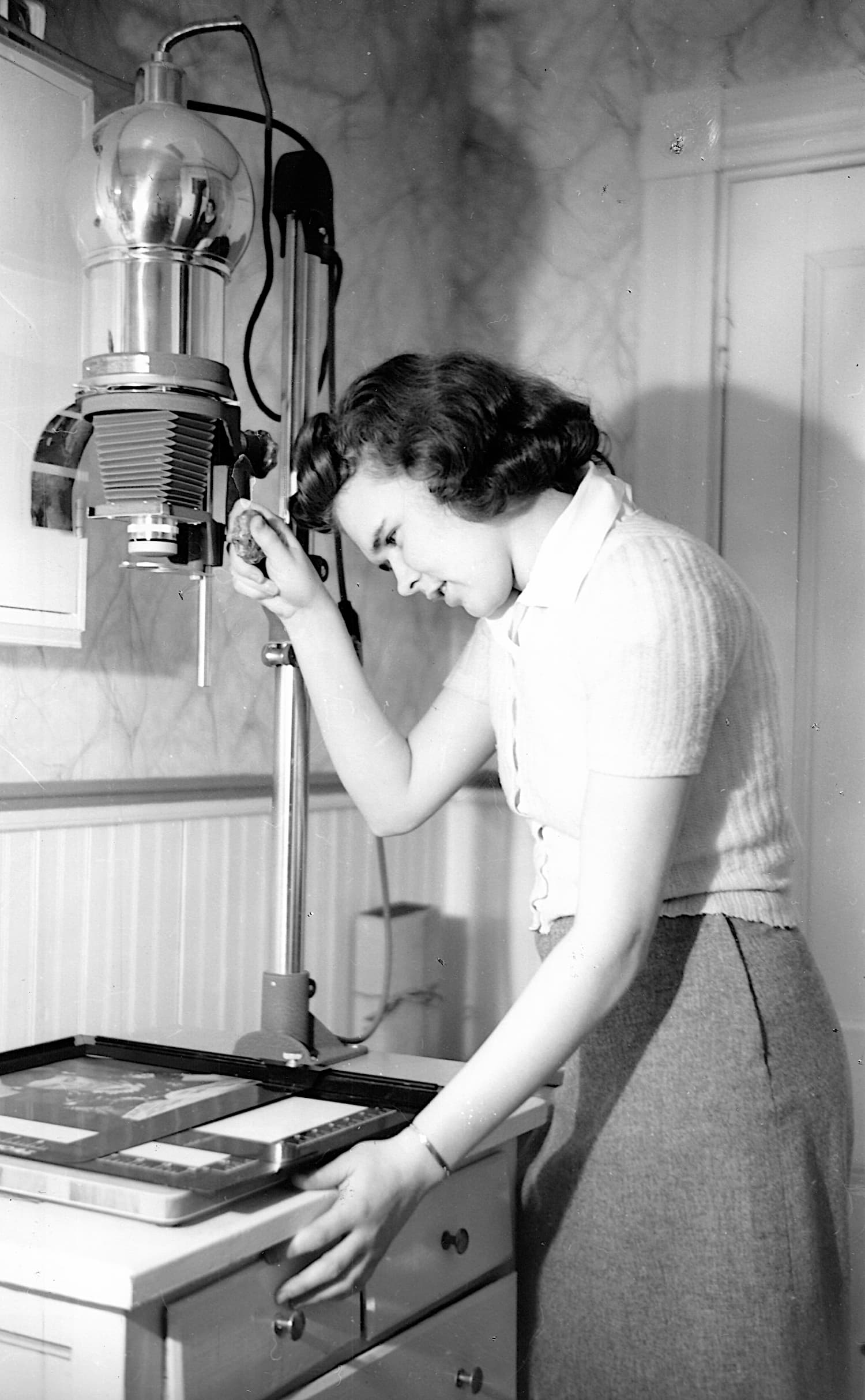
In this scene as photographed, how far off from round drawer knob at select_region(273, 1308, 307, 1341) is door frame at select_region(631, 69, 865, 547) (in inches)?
42.4

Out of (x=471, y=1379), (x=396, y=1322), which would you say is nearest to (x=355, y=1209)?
(x=396, y=1322)

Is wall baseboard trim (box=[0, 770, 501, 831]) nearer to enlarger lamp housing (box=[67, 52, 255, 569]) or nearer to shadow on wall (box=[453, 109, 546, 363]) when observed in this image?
enlarger lamp housing (box=[67, 52, 255, 569])

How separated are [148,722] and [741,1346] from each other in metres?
0.77

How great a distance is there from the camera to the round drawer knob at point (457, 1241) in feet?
3.46

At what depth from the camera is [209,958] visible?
4.67 ft

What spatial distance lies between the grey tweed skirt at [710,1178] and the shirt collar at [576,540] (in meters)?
0.25

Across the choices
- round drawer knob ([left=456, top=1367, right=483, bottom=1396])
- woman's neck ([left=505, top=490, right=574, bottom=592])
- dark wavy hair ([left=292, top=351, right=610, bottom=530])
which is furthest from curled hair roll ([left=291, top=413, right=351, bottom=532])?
round drawer knob ([left=456, top=1367, right=483, bottom=1396])

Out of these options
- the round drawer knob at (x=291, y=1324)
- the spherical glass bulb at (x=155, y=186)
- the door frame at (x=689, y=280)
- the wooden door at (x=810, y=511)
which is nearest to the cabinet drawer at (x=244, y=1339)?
the round drawer knob at (x=291, y=1324)

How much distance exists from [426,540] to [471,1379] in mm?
672

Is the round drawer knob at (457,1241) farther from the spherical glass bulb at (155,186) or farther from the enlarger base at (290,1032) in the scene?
the spherical glass bulb at (155,186)

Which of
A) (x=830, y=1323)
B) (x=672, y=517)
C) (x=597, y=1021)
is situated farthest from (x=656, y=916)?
(x=672, y=517)

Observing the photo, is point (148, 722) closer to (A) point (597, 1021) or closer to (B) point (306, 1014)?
(B) point (306, 1014)

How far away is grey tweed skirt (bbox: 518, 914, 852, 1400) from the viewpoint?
3.12ft

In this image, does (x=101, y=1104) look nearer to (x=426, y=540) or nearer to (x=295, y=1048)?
(x=295, y=1048)
